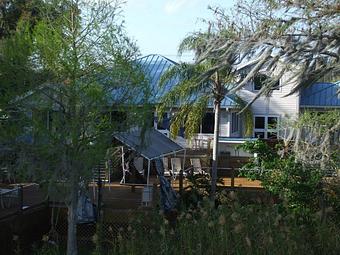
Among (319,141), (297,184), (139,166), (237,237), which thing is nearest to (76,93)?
(237,237)

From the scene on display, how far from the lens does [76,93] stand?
24.0 ft

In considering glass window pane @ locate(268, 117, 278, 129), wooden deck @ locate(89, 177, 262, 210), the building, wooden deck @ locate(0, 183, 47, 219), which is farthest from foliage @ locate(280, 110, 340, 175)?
the building

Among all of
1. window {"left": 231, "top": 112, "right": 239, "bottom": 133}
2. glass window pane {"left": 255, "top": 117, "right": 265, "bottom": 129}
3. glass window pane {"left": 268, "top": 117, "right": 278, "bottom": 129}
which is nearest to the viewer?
glass window pane {"left": 268, "top": 117, "right": 278, "bottom": 129}

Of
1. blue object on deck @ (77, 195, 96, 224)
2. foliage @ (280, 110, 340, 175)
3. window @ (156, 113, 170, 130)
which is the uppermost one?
window @ (156, 113, 170, 130)

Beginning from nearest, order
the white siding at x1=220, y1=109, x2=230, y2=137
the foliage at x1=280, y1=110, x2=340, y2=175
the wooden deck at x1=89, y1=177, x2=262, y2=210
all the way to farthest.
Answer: the foliage at x1=280, y1=110, x2=340, y2=175 → the wooden deck at x1=89, y1=177, x2=262, y2=210 → the white siding at x1=220, y1=109, x2=230, y2=137

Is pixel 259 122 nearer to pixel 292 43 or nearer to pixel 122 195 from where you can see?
pixel 122 195

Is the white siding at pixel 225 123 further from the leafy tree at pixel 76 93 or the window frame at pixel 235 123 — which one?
the leafy tree at pixel 76 93

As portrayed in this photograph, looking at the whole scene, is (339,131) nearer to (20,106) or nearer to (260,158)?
(260,158)

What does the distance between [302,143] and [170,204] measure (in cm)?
331

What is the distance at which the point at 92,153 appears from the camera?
23.7 feet

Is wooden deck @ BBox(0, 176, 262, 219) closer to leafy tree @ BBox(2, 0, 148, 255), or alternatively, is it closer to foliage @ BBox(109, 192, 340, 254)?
leafy tree @ BBox(2, 0, 148, 255)

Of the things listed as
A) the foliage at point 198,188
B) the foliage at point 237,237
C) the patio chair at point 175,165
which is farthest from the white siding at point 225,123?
the foliage at point 237,237

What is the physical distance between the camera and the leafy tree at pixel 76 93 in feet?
23.7

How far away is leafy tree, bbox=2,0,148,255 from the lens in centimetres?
722
